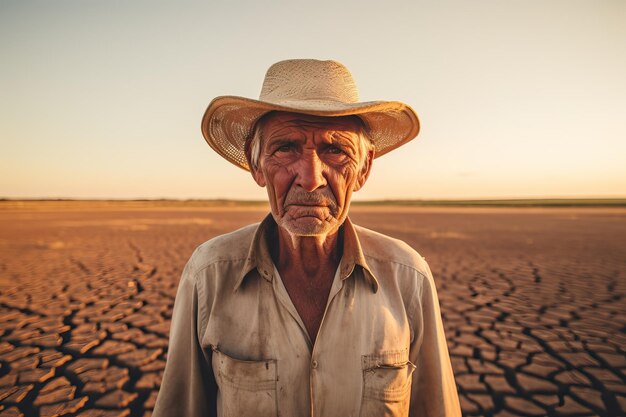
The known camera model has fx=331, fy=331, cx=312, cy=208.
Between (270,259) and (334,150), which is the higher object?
(334,150)

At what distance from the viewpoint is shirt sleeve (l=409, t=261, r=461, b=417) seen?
126 cm

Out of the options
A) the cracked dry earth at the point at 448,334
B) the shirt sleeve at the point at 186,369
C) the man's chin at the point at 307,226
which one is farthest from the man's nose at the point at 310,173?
the cracked dry earth at the point at 448,334

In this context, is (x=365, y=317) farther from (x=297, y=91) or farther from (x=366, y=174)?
(x=297, y=91)

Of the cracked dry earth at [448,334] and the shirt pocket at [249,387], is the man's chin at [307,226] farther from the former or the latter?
the cracked dry earth at [448,334]

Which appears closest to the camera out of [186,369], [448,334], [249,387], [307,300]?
[249,387]

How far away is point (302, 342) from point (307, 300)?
0.65 ft

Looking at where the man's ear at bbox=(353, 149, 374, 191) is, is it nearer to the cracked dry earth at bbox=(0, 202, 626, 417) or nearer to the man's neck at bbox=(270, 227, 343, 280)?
the man's neck at bbox=(270, 227, 343, 280)

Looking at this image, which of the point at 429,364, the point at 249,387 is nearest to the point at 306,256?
the point at 249,387

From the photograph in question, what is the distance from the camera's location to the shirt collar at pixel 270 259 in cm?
121

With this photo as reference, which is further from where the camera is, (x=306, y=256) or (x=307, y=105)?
(x=306, y=256)

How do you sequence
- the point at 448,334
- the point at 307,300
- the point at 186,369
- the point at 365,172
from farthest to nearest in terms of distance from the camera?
the point at 448,334
the point at 365,172
the point at 307,300
the point at 186,369

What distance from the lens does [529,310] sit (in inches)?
178

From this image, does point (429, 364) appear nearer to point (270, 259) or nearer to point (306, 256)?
point (306, 256)

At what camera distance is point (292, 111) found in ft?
3.73
